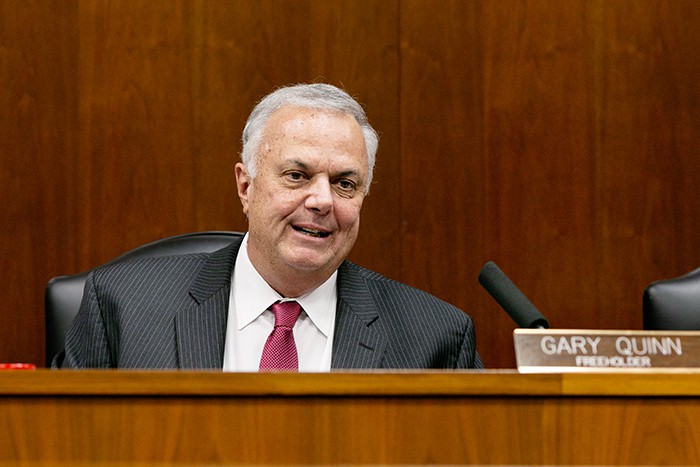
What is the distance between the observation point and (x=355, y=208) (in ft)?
5.78

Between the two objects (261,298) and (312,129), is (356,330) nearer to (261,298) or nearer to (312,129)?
(261,298)

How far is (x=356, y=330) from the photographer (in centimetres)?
172

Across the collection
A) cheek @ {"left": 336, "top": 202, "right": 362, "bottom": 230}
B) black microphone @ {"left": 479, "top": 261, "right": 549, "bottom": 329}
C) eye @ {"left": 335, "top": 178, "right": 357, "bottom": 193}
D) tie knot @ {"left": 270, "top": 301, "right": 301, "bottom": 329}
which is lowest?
tie knot @ {"left": 270, "top": 301, "right": 301, "bottom": 329}

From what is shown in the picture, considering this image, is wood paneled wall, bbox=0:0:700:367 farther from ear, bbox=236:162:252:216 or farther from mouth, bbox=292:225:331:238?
mouth, bbox=292:225:331:238

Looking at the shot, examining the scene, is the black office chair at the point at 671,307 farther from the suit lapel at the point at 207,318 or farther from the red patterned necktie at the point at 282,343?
the suit lapel at the point at 207,318

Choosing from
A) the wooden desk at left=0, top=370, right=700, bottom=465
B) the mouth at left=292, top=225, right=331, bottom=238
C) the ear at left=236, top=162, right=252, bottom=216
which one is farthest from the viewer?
the ear at left=236, top=162, right=252, bottom=216

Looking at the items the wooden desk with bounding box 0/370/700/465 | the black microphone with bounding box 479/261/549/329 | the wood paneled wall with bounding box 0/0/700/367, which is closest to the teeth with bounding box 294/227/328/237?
the black microphone with bounding box 479/261/549/329

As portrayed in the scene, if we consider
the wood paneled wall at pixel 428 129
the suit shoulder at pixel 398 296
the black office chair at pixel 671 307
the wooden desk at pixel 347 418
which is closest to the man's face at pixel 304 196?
the suit shoulder at pixel 398 296

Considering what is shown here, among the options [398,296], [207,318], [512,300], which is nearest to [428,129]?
[398,296]

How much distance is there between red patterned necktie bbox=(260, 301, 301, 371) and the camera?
5.39ft

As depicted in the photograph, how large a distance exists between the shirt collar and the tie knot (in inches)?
0.4

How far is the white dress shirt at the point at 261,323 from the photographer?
1.69 meters

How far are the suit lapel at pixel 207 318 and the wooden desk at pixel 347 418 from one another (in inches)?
23.2

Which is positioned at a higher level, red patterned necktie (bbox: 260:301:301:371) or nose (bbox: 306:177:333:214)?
nose (bbox: 306:177:333:214)
